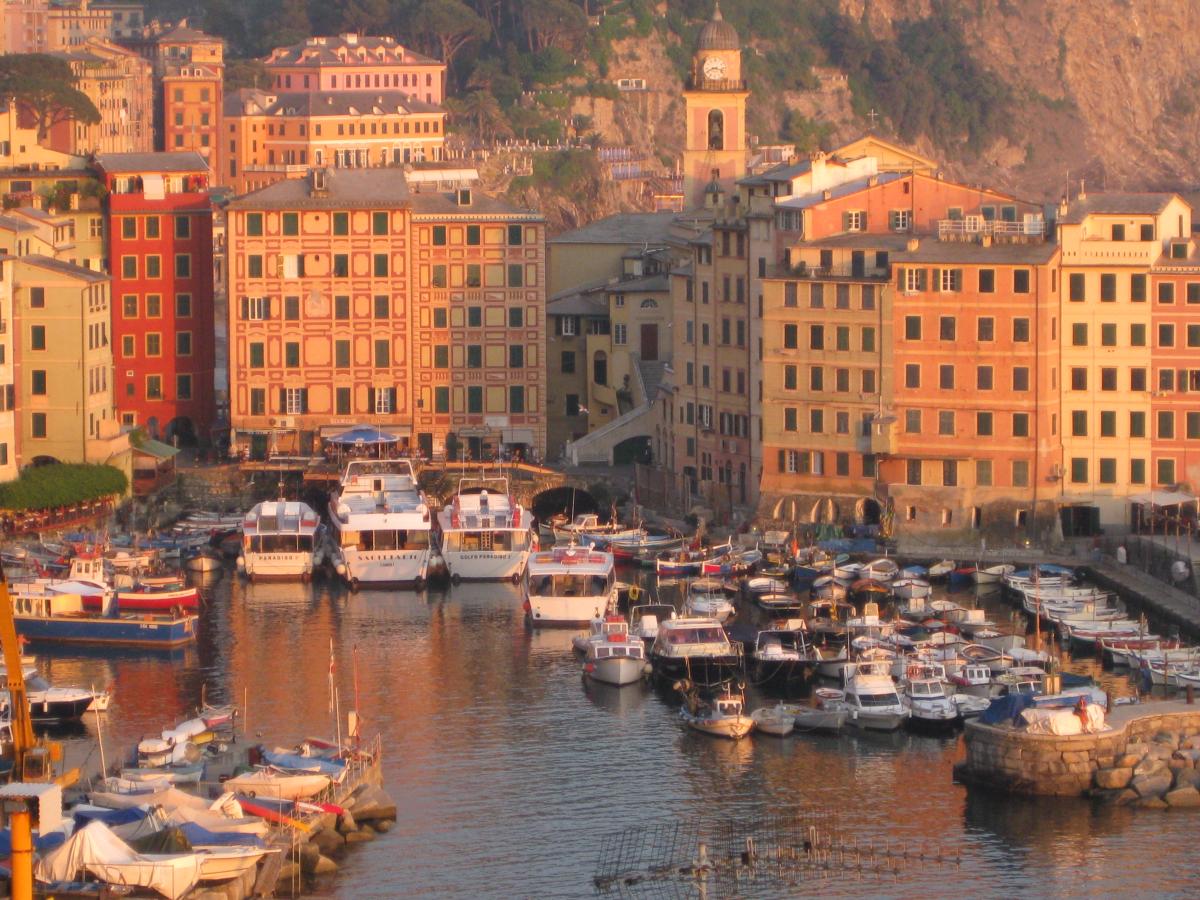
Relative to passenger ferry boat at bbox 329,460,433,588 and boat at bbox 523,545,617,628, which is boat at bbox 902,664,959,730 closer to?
boat at bbox 523,545,617,628

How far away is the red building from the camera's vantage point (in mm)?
95875

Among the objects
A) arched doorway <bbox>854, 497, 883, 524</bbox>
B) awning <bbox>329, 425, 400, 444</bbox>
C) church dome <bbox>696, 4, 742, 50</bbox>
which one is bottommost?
arched doorway <bbox>854, 497, 883, 524</bbox>

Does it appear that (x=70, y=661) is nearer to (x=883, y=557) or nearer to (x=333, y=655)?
(x=333, y=655)

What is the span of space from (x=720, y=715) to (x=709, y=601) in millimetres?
11986

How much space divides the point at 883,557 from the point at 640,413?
1392 cm

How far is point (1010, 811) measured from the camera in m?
57.6

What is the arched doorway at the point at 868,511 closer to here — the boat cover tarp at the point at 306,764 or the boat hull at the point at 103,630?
the boat hull at the point at 103,630

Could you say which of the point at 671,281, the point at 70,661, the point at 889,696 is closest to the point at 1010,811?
the point at 889,696

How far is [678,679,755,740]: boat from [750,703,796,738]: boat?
→ 0.16m

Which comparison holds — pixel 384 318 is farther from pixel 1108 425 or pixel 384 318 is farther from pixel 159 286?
pixel 1108 425

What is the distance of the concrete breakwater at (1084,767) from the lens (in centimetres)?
5806

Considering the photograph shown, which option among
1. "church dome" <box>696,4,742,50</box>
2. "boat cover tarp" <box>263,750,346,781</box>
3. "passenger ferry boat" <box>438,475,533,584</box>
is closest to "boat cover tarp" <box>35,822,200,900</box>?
"boat cover tarp" <box>263,750,346,781</box>

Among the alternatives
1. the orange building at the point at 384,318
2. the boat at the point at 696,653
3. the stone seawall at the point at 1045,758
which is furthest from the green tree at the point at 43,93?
the stone seawall at the point at 1045,758

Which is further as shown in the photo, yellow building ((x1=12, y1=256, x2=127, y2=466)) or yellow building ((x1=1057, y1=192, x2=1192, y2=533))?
yellow building ((x1=12, y1=256, x2=127, y2=466))
